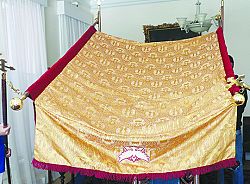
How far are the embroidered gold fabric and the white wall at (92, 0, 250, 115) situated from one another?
2.51m

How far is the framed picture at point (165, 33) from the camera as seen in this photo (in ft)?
15.8

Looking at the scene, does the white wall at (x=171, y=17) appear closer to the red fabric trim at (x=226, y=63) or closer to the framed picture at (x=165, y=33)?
the framed picture at (x=165, y=33)

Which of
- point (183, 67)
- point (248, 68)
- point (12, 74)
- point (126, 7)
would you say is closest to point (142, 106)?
point (183, 67)

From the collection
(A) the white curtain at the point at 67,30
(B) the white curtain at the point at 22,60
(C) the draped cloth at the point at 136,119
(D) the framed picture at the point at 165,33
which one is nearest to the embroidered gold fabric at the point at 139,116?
(C) the draped cloth at the point at 136,119

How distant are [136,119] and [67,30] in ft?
8.79

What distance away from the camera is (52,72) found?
226cm

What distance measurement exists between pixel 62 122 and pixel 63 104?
0.15 m

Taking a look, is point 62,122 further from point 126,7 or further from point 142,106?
point 126,7

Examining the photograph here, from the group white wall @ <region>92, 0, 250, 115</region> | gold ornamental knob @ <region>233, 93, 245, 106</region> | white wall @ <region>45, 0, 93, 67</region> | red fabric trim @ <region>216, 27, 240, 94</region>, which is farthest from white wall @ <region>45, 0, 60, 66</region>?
gold ornamental knob @ <region>233, 93, 245, 106</region>

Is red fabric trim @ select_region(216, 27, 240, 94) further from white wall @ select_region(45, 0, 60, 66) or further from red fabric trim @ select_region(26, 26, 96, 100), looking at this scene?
white wall @ select_region(45, 0, 60, 66)

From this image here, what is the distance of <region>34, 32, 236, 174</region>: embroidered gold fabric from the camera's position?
1885 millimetres

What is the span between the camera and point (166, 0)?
199 inches

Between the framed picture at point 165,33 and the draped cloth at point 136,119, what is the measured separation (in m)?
2.41

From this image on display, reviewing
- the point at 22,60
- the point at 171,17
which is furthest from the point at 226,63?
the point at 171,17
